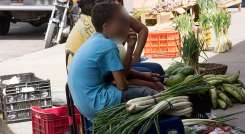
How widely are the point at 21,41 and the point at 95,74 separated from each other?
1107 cm

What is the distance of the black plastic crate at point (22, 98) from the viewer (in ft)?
21.7

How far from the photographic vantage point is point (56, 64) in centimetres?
1063

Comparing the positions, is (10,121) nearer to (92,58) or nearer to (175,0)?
(92,58)

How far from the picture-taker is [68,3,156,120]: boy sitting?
434 cm

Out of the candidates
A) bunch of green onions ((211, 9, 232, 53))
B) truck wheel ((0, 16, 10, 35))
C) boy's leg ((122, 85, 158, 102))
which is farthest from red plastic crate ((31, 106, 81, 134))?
truck wheel ((0, 16, 10, 35))

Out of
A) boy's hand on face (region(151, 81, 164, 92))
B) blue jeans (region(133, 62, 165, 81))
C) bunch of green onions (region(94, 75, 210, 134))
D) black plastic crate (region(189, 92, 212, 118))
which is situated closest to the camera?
bunch of green onions (region(94, 75, 210, 134))

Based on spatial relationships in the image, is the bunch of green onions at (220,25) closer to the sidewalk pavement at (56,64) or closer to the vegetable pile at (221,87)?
the sidewalk pavement at (56,64)

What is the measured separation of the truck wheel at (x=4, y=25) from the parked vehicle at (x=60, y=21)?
262 centimetres

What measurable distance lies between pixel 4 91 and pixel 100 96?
8.16 feet

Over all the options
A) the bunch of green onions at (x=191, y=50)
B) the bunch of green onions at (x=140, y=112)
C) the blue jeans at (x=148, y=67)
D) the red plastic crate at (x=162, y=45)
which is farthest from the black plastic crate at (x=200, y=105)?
the red plastic crate at (x=162, y=45)

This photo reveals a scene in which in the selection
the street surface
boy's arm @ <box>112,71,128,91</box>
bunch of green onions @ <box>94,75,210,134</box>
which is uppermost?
boy's arm @ <box>112,71,128,91</box>

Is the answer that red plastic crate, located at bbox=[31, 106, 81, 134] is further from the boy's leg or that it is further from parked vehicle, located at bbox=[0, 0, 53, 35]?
parked vehicle, located at bbox=[0, 0, 53, 35]

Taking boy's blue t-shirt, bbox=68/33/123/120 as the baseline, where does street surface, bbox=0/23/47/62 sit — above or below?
below

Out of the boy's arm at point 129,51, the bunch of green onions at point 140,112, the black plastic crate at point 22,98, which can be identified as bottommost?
the black plastic crate at point 22,98
